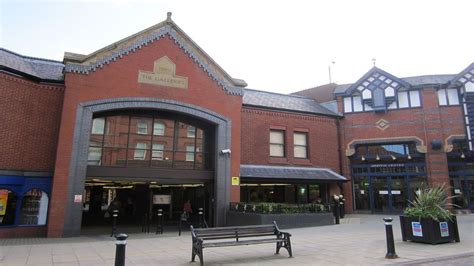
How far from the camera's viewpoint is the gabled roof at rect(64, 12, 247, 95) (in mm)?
15477

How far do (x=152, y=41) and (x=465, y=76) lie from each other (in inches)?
807

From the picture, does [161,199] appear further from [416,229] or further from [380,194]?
[380,194]

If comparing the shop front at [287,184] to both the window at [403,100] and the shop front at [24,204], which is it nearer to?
the window at [403,100]

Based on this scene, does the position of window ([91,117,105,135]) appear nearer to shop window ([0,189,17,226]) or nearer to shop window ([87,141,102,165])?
shop window ([87,141,102,165])

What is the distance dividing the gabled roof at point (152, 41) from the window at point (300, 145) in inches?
242

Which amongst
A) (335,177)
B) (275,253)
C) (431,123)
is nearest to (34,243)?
(275,253)

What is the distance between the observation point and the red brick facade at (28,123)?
14662 mm

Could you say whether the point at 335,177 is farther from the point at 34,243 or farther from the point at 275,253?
the point at 34,243

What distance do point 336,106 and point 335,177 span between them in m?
6.50

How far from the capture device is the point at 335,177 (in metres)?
22.3

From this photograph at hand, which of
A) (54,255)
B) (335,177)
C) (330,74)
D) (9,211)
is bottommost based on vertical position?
(54,255)

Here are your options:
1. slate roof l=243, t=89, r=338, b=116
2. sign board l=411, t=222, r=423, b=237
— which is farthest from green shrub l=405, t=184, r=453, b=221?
slate roof l=243, t=89, r=338, b=116

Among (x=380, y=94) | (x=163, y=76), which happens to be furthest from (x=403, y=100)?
(x=163, y=76)

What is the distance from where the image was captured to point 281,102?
24453 mm
